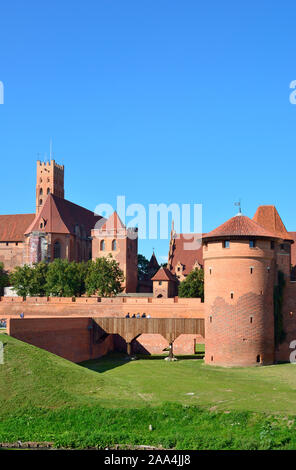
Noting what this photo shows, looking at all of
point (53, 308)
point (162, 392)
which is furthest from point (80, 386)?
point (53, 308)

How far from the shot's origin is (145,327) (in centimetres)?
5094

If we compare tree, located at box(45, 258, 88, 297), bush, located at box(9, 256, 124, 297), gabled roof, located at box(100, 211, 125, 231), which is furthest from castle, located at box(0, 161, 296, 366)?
tree, located at box(45, 258, 88, 297)

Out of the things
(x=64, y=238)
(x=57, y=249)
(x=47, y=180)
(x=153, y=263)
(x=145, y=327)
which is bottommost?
(x=145, y=327)

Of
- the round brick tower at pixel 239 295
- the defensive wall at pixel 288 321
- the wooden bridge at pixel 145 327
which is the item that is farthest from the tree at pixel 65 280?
the defensive wall at pixel 288 321

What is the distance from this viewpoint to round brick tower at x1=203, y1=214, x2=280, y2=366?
4369cm

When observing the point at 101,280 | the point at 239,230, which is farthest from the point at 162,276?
the point at 239,230

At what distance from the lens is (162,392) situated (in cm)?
3231

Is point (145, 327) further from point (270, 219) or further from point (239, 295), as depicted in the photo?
point (270, 219)

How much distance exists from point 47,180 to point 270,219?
224ft

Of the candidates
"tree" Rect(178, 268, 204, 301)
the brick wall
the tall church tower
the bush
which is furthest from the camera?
the tall church tower

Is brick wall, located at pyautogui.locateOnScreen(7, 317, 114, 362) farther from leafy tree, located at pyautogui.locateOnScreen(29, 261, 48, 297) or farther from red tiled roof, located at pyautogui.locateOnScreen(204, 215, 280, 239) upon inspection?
leafy tree, located at pyautogui.locateOnScreen(29, 261, 48, 297)

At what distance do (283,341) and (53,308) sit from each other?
23.7m

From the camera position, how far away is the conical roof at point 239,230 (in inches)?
1768

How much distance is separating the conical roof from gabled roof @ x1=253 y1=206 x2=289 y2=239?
1098 centimetres
